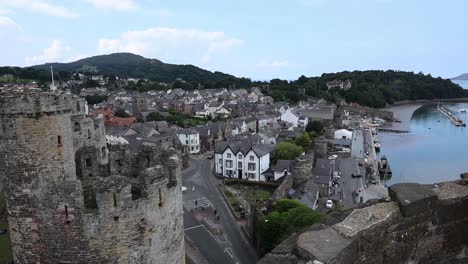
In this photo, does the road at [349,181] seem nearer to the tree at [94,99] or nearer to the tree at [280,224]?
the tree at [280,224]

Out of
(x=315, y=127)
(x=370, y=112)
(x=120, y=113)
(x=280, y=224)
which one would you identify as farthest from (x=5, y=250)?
(x=370, y=112)

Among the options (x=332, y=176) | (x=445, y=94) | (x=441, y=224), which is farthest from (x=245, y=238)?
(x=445, y=94)

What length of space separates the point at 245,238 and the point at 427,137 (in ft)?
236

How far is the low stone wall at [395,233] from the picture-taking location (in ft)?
16.9

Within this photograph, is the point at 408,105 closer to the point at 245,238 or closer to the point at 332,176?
the point at 332,176

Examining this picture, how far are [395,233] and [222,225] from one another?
26.7 metres

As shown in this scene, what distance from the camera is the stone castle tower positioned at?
888 cm

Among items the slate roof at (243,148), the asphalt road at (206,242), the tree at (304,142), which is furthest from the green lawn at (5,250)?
the tree at (304,142)

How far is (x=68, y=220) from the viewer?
29.2 ft

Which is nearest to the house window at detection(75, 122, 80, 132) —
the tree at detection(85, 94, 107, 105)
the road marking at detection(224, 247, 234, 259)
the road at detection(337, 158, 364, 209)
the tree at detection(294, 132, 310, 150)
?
the road marking at detection(224, 247, 234, 259)

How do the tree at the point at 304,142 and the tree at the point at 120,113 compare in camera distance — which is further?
the tree at the point at 120,113

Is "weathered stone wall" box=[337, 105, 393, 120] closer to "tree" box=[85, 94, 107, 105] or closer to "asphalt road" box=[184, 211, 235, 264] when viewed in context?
"tree" box=[85, 94, 107, 105]

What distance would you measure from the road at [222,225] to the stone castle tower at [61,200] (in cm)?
1729

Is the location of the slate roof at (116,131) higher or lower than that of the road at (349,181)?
higher
